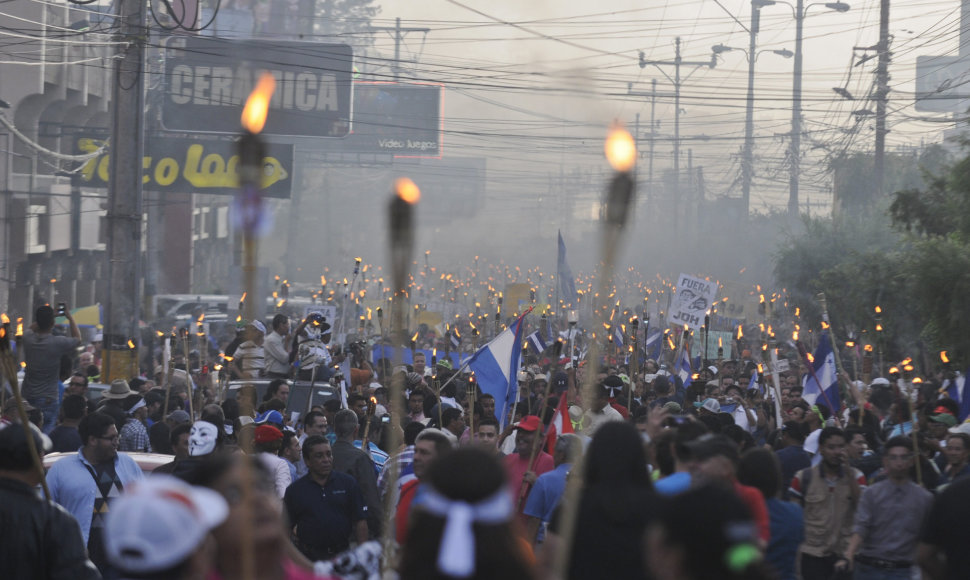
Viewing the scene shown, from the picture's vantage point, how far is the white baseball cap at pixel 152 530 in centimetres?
288

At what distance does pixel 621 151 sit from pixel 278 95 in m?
39.0

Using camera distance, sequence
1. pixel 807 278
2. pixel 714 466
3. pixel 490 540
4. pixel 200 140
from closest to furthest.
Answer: pixel 490 540 → pixel 714 466 → pixel 807 278 → pixel 200 140

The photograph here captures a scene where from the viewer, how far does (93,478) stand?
267 inches

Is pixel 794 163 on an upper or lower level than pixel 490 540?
upper

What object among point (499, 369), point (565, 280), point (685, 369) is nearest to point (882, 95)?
point (685, 369)

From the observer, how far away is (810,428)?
9820 mm

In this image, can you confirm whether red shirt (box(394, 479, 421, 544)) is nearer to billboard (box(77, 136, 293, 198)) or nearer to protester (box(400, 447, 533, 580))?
protester (box(400, 447, 533, 580))

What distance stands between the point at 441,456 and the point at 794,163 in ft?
152

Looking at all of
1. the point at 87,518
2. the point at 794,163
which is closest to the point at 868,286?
the point at 87,518

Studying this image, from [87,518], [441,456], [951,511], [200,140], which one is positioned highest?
[200,140]

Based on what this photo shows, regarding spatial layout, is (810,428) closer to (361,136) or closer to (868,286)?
(868,286)

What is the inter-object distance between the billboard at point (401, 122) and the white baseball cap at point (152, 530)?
53943mm

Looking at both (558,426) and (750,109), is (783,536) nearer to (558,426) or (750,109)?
(558,426)

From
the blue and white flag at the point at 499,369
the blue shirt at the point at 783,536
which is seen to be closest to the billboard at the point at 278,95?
the blue and white flag at the point at 499,369
